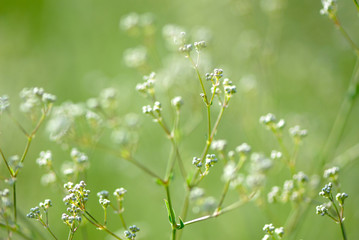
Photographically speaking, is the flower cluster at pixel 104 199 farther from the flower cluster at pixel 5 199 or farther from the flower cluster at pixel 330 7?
the flower cluster at pixel 330 7

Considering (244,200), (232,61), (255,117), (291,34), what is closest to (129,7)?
(232,61)

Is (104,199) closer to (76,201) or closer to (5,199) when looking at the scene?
(76,201)

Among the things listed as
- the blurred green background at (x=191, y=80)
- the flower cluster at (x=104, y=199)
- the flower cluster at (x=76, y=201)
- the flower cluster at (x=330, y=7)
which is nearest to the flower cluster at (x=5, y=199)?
the flower cluster at (x=76, y=201)

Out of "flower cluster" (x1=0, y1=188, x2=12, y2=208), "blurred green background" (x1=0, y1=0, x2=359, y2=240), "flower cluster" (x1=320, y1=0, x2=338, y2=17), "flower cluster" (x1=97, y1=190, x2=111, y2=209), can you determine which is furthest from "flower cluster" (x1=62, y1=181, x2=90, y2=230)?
"flower cluster" (x1=320, y1=0, x2=338, y2=17)

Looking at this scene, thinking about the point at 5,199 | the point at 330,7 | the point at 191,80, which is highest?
the point at 191,80

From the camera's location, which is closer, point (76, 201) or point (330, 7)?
point (76, 201)

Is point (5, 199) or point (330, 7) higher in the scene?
point (330, 7)

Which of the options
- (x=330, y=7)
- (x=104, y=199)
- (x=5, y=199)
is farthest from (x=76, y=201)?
(x=330, y=7)

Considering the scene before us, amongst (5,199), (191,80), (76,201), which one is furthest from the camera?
(191,80)

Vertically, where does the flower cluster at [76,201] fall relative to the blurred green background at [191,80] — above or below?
below
